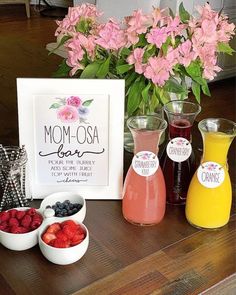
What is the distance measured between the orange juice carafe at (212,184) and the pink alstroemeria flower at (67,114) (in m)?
0.25

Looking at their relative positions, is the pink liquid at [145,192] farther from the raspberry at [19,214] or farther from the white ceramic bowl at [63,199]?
the raspberry at [19,214]

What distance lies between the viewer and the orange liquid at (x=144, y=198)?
948 millimetres

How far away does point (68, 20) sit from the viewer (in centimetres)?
117

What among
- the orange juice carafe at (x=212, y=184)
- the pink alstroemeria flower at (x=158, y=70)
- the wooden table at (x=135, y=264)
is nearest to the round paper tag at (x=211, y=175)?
the orange juice carafe at (x=212, y=184)

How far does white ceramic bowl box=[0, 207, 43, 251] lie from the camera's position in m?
0.88

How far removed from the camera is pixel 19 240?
2.89 feet

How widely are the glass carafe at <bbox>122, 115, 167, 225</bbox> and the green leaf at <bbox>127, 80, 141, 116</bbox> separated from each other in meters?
0.14

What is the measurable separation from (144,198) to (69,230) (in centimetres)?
17

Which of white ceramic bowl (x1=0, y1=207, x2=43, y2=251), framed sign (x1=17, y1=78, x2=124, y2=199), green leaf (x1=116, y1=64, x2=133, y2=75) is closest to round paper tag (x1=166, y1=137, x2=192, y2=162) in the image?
framed sign (x1=17, y1=78, x2=124, y2=199)

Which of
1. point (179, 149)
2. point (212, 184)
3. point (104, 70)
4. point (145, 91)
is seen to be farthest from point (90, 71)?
point (212, 184)

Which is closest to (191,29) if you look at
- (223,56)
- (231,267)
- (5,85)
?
(231,267)

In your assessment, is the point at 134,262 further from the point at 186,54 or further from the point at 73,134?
the point at 186,54

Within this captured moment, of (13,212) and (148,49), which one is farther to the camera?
(148,49)

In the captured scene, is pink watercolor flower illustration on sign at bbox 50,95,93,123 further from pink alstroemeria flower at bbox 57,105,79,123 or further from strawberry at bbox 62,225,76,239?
strawberry at bbox 62,225,76,239
